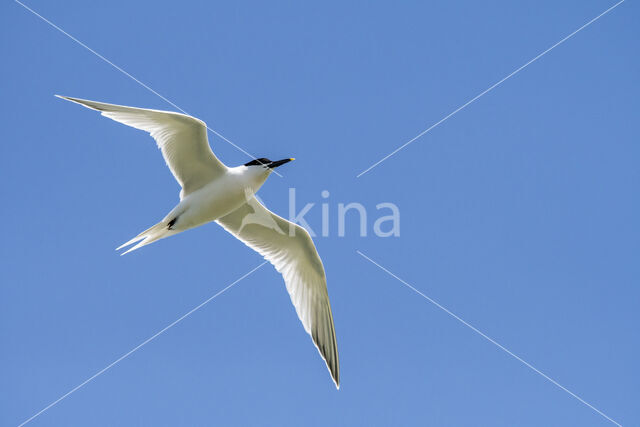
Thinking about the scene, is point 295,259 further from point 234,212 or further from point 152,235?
point 152,235

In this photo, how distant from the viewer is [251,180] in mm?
8328

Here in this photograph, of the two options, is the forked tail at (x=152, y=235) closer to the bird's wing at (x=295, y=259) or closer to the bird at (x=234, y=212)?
the bird at (x=234, y=212)

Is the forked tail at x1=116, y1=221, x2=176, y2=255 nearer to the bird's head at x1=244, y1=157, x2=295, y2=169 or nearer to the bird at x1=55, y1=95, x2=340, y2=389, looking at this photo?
the bird at x1=55, y1=95, x2=340, y2=389

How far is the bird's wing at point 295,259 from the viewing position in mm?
9008

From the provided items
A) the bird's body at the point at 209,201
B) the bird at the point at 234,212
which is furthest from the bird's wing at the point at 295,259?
the bird's body at the point at 209,201

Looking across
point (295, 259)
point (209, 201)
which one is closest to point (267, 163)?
point (209, 201)

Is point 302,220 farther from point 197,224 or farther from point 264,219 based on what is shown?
point 197,224

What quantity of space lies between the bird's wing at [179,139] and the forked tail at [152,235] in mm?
566

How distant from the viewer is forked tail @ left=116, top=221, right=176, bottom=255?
26.8ft

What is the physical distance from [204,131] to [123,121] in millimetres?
998

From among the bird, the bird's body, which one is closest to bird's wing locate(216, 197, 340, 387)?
the bird

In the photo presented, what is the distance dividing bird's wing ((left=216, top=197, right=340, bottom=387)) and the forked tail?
3.78ft

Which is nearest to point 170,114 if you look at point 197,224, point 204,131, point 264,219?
point 204,131

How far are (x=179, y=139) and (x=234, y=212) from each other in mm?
1531
